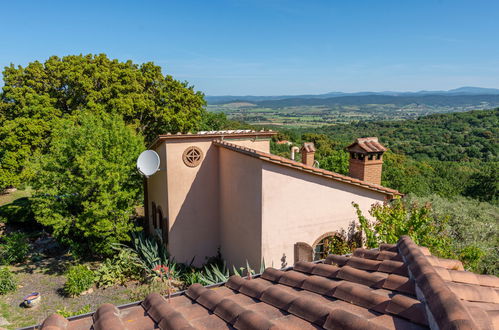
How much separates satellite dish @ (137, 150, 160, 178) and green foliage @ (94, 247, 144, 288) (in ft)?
11.5

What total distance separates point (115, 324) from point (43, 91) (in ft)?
79.0

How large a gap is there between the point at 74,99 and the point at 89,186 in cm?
1309

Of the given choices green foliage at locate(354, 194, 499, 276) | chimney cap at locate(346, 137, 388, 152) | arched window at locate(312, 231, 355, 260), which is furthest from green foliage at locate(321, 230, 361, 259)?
chimney cap at locate(346, 137, 388, 152)

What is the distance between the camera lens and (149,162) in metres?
12.2

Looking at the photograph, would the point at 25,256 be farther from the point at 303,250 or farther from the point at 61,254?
the point at 303,250

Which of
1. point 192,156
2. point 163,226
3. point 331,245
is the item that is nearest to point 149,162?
point 192,156

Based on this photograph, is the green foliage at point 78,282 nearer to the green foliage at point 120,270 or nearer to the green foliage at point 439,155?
the green foliage at point 120,270

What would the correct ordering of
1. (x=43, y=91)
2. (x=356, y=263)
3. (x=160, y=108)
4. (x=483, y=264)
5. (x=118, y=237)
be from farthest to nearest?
1. (x=160, y=108)
2. (x=43, y=91)
3. (x=118, y=237)
4. (x=483, y=264)
5. (x=356, y=263)

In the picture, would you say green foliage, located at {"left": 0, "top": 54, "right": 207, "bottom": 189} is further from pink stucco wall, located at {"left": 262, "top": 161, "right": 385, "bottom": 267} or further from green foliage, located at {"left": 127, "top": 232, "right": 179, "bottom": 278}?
pink stucco wall, located at {"left": 262, "top": 161, "right": 385, "bottom": 267}

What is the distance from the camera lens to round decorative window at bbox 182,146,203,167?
12.4 m

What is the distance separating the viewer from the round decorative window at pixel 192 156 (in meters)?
12.4

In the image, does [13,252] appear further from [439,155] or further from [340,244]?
[439,155]

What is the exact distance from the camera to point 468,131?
242ft

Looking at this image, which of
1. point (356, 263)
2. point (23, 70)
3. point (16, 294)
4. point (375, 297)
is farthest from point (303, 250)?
point (23, 70)
